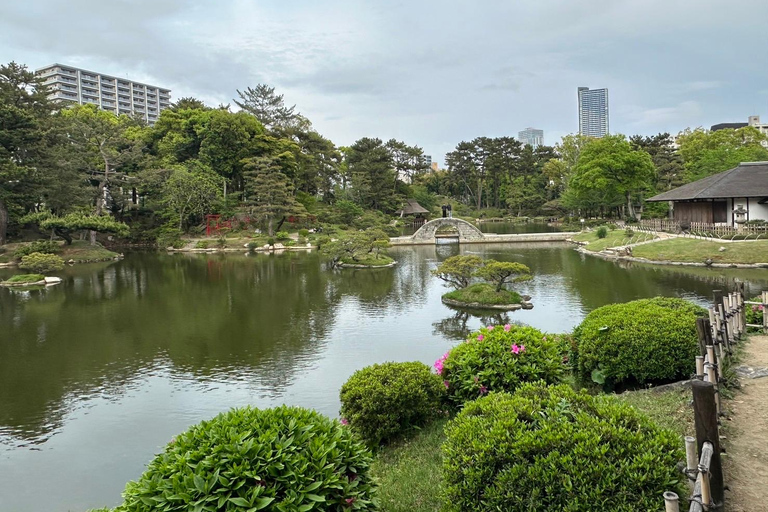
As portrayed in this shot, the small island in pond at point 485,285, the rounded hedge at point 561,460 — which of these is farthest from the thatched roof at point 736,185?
the rounded hedge at point 561,460

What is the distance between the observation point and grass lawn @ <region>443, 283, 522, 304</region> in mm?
16141

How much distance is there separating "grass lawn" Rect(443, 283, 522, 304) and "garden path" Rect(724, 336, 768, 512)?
10.5 m

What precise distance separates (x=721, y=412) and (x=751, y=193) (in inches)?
1043

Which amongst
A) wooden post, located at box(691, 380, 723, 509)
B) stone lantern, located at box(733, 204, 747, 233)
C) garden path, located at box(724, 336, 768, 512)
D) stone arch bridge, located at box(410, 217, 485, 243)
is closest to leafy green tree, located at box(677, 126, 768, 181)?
stone lantern, located at box(733, 204, 747, 233)

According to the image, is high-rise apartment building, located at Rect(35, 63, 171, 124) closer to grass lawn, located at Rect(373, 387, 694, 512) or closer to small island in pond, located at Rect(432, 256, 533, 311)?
small island in pond, located at Rect(432, 256, 533, 311)

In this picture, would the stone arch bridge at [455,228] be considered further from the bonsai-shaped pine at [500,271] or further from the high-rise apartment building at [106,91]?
the high-rise apartment building at [106,91]

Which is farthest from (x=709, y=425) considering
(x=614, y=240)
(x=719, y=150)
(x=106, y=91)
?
(x=106, y=91)

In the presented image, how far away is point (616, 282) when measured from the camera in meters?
19.6

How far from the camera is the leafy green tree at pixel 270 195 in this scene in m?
38.4

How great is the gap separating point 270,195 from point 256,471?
121ft

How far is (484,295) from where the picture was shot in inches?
649

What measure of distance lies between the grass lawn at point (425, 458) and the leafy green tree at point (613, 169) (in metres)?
35.7

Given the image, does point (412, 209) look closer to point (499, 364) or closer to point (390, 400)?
point (499, 364)

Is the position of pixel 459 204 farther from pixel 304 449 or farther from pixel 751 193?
pixel 304 449
